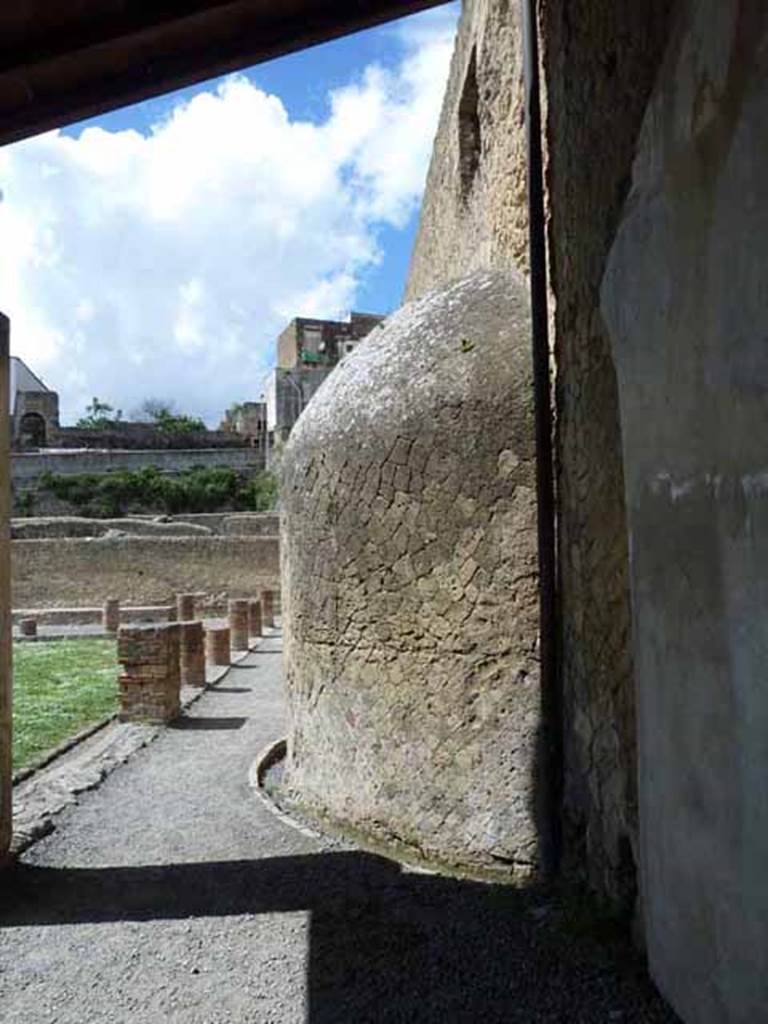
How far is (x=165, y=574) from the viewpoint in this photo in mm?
30625

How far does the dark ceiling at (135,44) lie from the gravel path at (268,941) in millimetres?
3567

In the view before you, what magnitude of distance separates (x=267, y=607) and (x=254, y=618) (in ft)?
15.3

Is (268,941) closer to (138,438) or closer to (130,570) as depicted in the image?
(130,570)

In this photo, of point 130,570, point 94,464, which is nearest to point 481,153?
point 130,570

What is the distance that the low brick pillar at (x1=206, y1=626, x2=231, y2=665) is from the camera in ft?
50.4

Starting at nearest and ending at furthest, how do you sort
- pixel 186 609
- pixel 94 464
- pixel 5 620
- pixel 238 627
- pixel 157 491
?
pixel 5 620 < pixel 238 627 < pixel 186 609 < pixel 157 491 < pixel 94 464

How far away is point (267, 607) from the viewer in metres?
25.4

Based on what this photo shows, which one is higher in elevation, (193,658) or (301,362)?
(301,362)

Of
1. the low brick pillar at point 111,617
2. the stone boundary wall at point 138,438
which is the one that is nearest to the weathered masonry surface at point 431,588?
the low brick pillar at point 111,617

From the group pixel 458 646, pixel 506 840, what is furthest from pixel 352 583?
pixel 506 840

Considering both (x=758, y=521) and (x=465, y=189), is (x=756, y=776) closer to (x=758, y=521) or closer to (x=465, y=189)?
(x=758, y=521)

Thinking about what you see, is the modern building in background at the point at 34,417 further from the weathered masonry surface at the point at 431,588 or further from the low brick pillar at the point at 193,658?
the weathered masonry surface at the point at 431,588

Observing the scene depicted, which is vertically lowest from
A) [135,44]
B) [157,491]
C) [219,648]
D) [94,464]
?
[219,648]

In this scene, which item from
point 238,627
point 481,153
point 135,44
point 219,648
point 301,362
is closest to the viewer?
point 135,44
